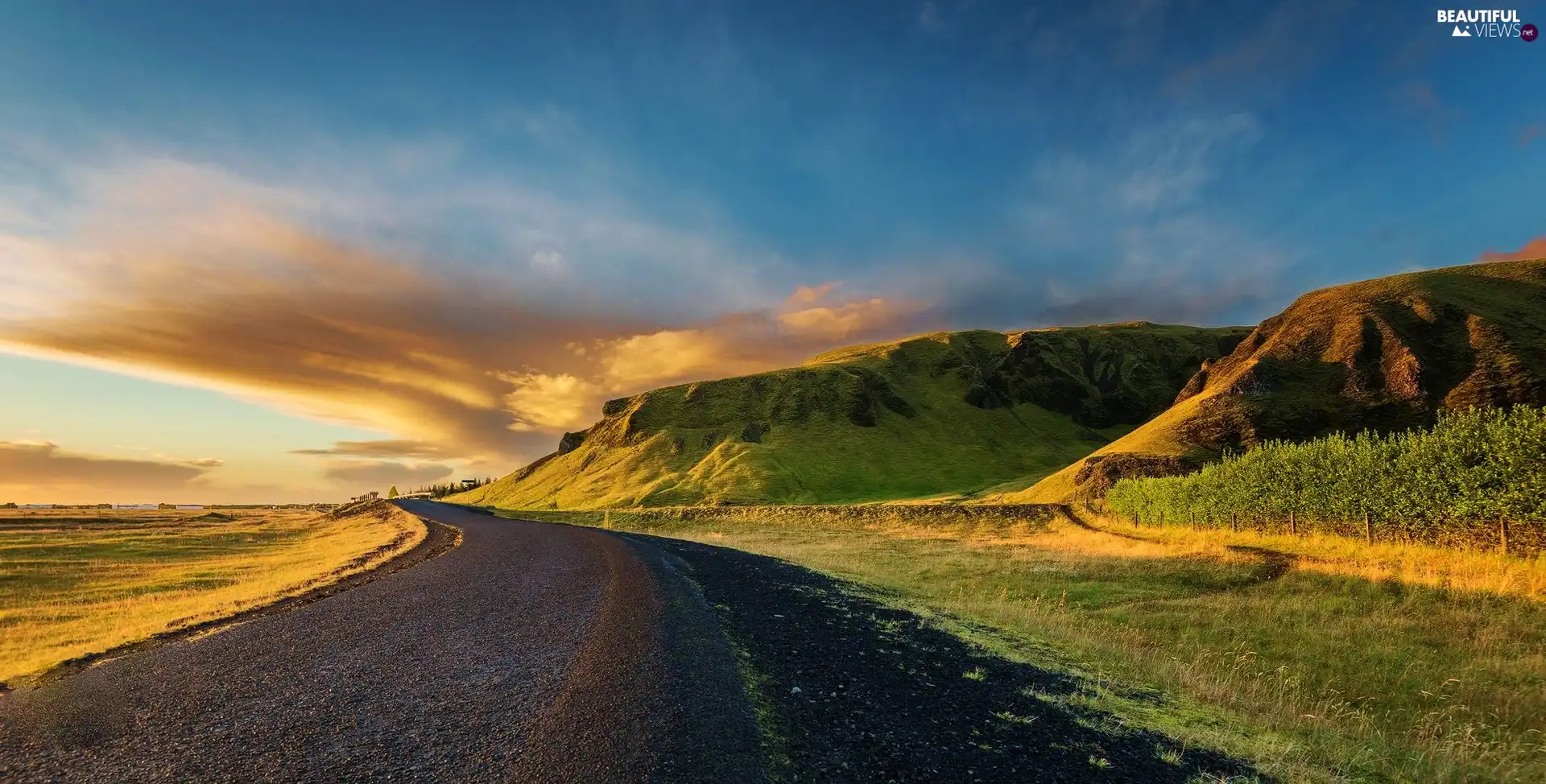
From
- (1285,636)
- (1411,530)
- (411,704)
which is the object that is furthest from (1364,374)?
(411,704)

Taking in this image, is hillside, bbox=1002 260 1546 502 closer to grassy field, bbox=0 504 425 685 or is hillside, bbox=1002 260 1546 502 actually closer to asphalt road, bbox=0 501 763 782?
asphalt road, bbox=0 501 763 782

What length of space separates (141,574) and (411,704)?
4761 cm

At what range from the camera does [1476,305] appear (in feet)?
295

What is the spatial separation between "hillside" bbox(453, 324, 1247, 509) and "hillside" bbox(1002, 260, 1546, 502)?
74.0 feet

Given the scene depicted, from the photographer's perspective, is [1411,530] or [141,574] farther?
[141,574]

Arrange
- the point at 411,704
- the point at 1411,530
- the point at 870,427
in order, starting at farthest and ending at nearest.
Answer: the point at 870,427 → the point at 1411,530 → the point at 411,704

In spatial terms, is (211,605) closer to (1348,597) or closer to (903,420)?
(1348,597)

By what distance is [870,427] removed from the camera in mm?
145875

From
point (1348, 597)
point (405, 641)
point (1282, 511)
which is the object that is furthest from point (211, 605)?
point (1282, 511)

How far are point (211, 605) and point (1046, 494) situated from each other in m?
76.2

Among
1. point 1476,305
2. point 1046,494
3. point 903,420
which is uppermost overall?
point 1476,305

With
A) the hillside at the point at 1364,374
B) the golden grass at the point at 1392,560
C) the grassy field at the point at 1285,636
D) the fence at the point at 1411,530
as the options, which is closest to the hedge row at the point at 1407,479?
the fence at the point at 1411,530

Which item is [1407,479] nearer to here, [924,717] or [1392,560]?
[1392,560]

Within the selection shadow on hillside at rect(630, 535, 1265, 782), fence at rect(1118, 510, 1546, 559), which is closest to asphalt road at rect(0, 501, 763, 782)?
shadow on hillside at rect(630, 535, 1265, 782)
